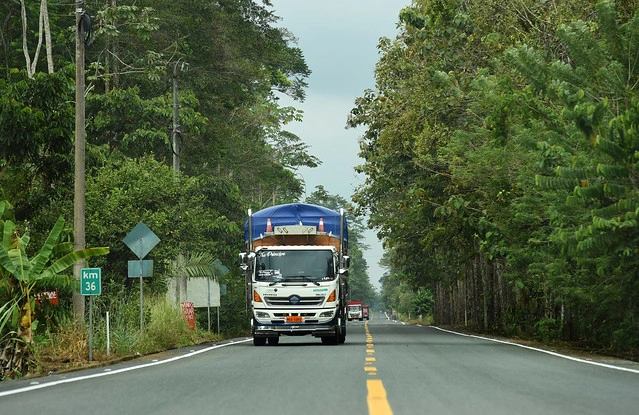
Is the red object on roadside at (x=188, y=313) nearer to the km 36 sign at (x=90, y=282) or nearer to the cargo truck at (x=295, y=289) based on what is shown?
the cargo truck at (x=295, y=289)

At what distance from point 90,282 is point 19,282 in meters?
1.82

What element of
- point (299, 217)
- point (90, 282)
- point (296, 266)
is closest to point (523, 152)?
point (299, 217)

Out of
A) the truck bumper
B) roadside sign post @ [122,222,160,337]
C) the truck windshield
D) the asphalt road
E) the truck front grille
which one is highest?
roadside sign post @ [122,222,160,337]

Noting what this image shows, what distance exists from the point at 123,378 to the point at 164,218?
14.8 metres

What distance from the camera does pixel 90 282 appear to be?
20.0 meters

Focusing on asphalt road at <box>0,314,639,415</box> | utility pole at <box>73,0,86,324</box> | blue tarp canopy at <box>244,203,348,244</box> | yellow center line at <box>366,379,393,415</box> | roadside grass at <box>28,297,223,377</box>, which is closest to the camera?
yellow center line at <box>366,379,393,415</box>

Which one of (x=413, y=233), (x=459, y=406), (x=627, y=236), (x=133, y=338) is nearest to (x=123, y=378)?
(x=459, y=406)

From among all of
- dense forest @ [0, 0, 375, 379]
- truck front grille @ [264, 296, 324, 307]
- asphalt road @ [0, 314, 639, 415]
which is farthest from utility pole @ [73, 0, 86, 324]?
truck front grille @ [264, 296, 324, 307]

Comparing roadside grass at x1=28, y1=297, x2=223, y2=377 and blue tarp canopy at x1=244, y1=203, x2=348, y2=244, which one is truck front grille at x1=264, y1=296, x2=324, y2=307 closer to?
blue tarp canopy at x1=244, y1=203, x2=348, y2=244

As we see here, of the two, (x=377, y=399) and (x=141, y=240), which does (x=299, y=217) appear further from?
(x=377, y=399)

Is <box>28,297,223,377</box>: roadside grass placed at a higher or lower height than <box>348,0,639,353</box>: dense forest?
lower

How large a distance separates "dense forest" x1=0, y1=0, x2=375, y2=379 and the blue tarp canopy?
9.58 feet

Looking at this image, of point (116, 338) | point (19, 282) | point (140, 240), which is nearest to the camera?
point (19, 282)

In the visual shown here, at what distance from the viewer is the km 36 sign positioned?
1989 centimetres
